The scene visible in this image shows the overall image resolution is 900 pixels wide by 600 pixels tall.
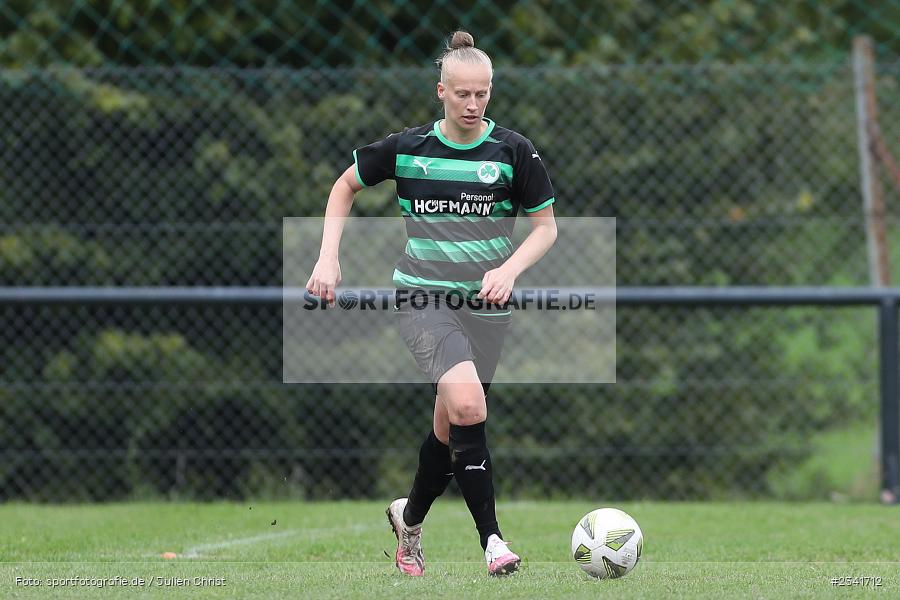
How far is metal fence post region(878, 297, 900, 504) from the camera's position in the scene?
7262 mm

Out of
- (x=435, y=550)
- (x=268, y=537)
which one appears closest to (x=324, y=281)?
(x=435, y=550)

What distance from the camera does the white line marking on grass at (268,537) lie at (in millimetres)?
5496

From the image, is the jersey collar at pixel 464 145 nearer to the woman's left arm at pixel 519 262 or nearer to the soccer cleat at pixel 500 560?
the woman's left arm at pixel 519 262

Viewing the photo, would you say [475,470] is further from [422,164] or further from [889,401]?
[889,401]

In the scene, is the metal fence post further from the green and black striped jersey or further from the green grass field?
the green and black striped jersey

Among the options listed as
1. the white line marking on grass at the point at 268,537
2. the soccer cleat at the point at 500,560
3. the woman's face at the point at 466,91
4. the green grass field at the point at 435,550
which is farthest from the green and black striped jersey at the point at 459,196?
the white line marking on grass at the point at 268,537

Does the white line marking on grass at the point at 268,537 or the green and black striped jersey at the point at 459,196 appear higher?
the green and black striped jersey at the point at 459,196

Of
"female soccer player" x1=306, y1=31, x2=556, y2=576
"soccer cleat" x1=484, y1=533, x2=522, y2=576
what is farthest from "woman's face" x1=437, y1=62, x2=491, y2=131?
"soccer cleat" x1=484, y1=533, x2=522, y2=576

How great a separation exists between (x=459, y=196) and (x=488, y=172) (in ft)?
0.45

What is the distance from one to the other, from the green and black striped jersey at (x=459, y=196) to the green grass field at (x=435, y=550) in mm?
1102

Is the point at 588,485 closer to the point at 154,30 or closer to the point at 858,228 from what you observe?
the point at 858,228

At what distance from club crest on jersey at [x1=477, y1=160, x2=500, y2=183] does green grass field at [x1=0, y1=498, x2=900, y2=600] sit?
1.41 metres

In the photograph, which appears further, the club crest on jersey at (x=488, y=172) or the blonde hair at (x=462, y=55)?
the club crest on jersey at (x=488, y=172)

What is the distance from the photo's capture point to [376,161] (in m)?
4.75
